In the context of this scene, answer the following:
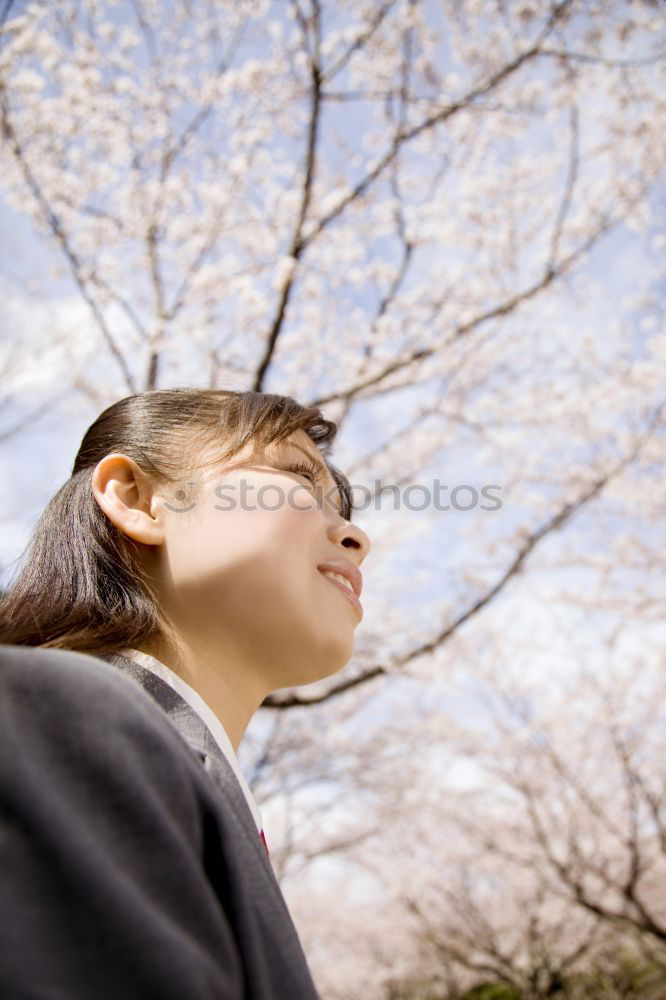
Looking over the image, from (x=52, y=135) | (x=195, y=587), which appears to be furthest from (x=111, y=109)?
(x=195, y=587)

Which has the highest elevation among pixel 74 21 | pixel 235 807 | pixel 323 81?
pixel 74 21

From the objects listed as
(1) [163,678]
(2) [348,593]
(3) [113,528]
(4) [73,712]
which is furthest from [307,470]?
(4) [73,712]

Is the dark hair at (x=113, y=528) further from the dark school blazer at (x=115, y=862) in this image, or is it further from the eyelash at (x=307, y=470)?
the dark school blazer at (x=115, y=862)

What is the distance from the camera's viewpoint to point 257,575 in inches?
47.7

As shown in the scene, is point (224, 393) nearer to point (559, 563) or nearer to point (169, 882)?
point (169, 882)

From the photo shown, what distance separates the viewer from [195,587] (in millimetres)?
1222

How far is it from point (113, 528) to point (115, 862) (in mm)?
826

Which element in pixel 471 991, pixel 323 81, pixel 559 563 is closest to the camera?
pixel 323 81

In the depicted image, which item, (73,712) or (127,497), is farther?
(127,497)

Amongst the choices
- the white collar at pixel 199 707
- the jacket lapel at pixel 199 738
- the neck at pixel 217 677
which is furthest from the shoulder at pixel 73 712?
the neck at pixel 217 677

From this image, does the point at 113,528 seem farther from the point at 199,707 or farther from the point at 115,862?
the point at 115,862

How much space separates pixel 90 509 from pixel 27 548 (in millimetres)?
167

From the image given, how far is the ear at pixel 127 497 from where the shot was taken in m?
1.30

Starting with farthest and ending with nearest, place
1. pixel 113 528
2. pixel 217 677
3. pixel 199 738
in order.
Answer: pixel 113 528 < pixel 217 677 < pixel 199 738
